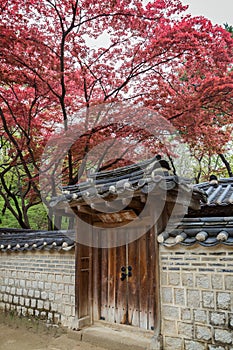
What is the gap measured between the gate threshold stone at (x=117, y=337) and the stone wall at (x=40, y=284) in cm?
64

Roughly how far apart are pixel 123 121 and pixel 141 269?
531 centimetres

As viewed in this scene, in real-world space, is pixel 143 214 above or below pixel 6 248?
above

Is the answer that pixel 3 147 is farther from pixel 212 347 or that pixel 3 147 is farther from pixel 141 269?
pixel 212 347

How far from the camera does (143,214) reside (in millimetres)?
5625

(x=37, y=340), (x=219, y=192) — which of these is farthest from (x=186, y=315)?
(x=219, y=192)

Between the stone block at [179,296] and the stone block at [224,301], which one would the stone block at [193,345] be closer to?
the stone block at [179,296]

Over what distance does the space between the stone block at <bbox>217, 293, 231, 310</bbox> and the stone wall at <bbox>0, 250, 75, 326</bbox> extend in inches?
129

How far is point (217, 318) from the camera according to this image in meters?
4.36

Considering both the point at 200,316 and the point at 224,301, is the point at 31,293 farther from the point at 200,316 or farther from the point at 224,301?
the point at 224,301

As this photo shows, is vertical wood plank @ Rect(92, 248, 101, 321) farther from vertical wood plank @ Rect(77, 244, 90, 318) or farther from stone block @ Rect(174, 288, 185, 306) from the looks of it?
stone block @ Rect(174, 288, 185, 306)

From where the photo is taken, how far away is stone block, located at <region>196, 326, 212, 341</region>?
4.39 m

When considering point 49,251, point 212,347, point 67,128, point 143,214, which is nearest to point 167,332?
point 212,347

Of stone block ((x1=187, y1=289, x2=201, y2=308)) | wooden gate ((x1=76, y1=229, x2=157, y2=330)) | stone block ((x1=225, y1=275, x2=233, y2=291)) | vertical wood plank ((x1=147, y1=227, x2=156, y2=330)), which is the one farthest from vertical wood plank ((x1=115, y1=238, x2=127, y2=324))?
stone block ((x1=225, y1=275, x2=233, y2=291))

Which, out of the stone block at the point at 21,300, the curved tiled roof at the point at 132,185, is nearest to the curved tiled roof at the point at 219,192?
the curved tiled roof at the point at 132,185
